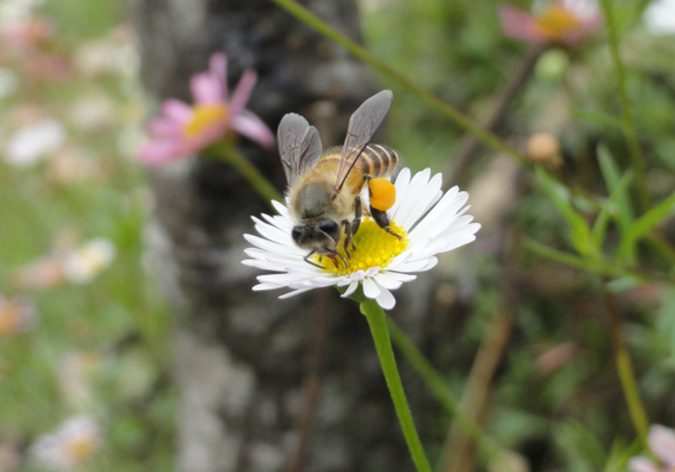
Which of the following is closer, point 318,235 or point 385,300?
point 385,300

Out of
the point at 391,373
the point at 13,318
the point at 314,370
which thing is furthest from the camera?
the point at 13,318

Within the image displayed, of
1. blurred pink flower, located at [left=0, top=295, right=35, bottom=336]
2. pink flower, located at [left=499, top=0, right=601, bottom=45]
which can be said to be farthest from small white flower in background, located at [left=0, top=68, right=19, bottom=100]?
pink flower, located at [left=499, top=0, right=601, bottom=45]

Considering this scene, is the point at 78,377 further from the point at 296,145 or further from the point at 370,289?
the point at 370,289

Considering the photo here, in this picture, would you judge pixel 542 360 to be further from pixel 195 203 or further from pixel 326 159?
pixel 326 159

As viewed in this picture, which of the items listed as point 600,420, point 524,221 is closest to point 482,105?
point 524,221

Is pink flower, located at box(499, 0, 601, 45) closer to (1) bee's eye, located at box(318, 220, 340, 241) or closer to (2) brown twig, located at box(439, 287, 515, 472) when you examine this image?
(2) brown twig, located at box(439, 287, 515, 472)

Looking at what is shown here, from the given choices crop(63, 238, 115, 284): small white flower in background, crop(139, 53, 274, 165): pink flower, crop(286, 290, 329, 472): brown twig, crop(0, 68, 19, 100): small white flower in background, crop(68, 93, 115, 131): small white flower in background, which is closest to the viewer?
crop(139, 53, 274, 165): pink flower

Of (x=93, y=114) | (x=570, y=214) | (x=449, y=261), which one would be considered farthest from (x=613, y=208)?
(x=93, y=114)
